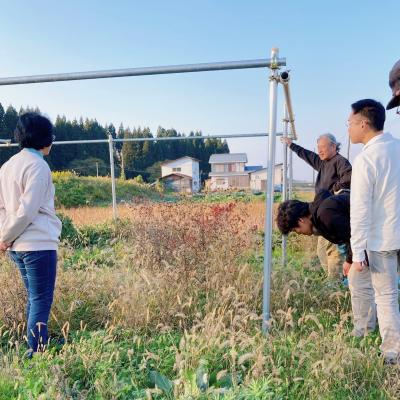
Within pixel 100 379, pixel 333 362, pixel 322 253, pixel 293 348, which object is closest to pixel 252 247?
pixel 322 253

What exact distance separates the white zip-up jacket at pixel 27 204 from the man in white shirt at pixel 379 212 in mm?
1878

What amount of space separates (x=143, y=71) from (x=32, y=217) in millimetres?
1186

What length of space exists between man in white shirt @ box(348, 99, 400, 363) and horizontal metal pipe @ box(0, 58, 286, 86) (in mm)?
712

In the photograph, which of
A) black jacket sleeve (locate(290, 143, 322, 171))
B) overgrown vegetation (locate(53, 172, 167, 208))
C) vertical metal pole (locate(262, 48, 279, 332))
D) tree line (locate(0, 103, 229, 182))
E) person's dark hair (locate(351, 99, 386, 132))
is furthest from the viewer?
tree line (locate(0, 103, 229, 182))

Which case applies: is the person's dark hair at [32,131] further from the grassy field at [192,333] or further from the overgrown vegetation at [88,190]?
the overgrown vegetation at [88,190]

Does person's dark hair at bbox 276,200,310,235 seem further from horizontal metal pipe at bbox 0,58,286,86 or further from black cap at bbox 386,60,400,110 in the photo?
horizontal metal pipe at bbox 0,58,286,86

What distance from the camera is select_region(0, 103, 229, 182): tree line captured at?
110 feet

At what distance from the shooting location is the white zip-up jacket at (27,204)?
218cm

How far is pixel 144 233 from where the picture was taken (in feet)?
13.6

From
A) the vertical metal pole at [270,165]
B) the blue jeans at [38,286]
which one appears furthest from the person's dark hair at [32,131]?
the vertical metal pole at [270,165]

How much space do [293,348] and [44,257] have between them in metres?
1.63

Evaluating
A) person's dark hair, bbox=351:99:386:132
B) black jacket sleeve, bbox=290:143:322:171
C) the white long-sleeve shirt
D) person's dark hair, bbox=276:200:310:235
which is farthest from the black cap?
black jacket sleeve, bbox=290:143:322:171

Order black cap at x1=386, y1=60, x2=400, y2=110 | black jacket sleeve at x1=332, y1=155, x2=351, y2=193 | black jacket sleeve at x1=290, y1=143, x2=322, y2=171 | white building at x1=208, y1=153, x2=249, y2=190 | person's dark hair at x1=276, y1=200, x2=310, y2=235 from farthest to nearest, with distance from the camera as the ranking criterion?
white building at x1=208, y1=153, x2=249, y2=190, black jacket sleeve at x1=290, y1=143, x2=322, y2=171, black jacket sleeve at x1=332, y1=155, x2=351, y2=193, person's dark hair at x1=276, y1=200, x2=310, y2=235, black cap at x1=386, y1=60, x2=400, y2=110

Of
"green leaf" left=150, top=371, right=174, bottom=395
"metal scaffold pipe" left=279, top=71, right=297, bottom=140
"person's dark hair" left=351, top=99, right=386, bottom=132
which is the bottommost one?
"green leaf" left=150, top=371, right=174, bottom=395
